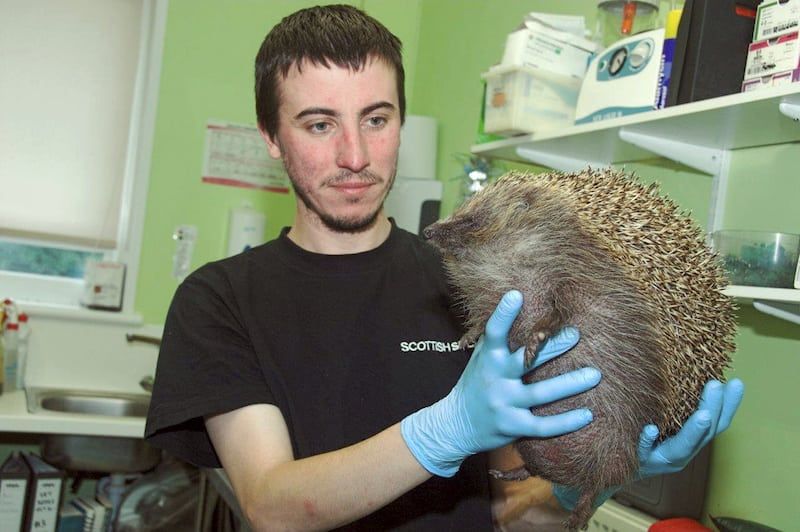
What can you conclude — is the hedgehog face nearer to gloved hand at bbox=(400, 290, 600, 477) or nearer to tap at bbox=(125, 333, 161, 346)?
gloved hand at bbox=(400, 290, 600, 477)

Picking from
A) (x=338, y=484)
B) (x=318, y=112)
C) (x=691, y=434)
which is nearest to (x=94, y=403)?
(x=318, y=112)

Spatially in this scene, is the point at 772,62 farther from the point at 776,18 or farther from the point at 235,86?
the point at 235,86

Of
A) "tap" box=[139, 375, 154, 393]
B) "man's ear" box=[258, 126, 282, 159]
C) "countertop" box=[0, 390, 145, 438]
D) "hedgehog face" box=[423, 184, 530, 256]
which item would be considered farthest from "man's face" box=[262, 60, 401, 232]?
"tap" box=[139, 375, 154, 393]

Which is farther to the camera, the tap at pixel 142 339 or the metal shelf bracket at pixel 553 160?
the tap at pixel 142 339

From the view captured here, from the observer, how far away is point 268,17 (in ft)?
16.1

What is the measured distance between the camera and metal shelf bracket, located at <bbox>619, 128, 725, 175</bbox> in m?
2.38

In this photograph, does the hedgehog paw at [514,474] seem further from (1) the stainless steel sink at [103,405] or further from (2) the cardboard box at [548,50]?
(1) the stainless steel sink at [103,405]

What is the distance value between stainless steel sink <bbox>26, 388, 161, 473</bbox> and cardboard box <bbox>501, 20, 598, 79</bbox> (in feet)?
8.39

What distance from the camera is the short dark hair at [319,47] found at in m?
2.04

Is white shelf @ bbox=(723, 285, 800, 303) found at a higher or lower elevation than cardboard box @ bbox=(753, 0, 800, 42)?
lower

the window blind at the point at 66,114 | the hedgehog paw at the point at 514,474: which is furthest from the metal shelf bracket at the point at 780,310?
the window blind at the point at 66,114

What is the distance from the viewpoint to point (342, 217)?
6.74ft

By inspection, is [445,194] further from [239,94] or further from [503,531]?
[503,531]

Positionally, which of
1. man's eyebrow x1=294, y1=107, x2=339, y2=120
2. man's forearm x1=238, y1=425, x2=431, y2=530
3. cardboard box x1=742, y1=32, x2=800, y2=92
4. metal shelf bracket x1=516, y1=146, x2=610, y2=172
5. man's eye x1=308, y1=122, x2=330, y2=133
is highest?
cardboard box x1=742, y1=32, x2=800, y2=92
